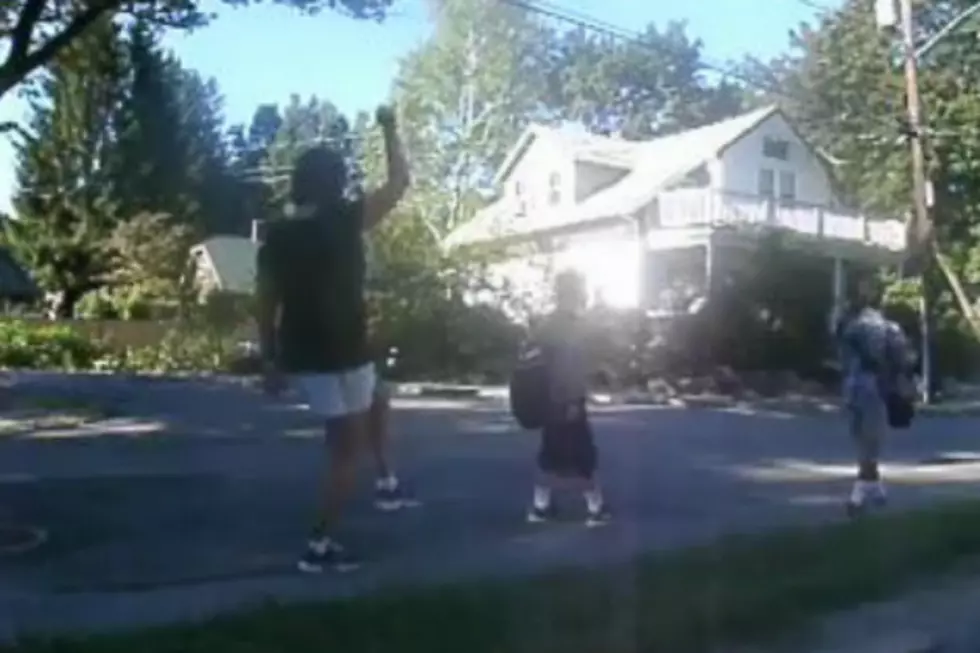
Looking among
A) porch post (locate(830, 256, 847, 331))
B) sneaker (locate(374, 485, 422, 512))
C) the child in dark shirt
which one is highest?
porch post (locate(830, 256, 847, 331))

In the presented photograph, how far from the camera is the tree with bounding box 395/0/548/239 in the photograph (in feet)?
74.4

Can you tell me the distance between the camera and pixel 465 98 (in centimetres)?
3456

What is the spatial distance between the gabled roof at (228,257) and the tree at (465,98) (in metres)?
5.41

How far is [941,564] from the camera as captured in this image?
329 inches

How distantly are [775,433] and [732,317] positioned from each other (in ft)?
34.2

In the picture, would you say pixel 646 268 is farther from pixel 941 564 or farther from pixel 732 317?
pixel 941 564

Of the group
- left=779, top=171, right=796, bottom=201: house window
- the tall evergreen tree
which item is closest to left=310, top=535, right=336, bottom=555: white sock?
the tall evergreen tree

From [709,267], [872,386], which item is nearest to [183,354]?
[709,267]

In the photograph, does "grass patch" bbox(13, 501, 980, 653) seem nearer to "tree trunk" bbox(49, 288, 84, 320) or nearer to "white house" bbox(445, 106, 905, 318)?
"white house" bbox(445, 106, 905, 318)

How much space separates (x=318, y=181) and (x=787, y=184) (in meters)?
35.7

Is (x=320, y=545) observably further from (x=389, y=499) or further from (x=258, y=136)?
(x=258, y=136)

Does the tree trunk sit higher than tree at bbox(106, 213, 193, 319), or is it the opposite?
tree at bbox(106, 213, 193, 319)

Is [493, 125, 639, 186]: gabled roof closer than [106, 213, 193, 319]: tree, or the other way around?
[493, 125, 639, 186]: gabled roof

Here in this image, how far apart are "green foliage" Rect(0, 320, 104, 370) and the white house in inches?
387
